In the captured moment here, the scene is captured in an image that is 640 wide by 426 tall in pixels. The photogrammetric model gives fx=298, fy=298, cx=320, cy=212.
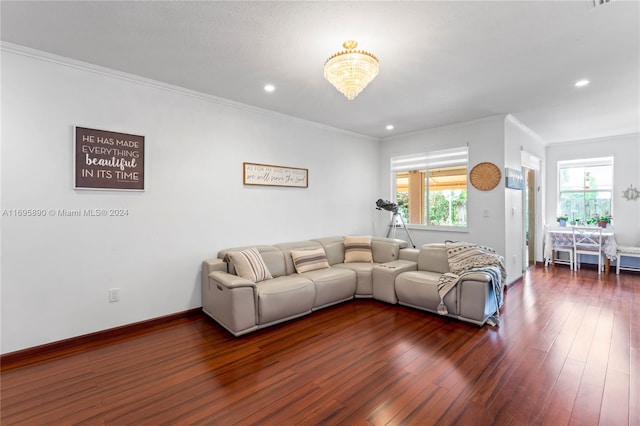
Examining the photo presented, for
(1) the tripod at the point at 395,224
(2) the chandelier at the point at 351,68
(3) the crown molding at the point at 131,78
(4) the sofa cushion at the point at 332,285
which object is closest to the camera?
(2) the chandelier at the point at 351,68

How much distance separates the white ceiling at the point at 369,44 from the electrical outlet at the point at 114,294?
2226 mm

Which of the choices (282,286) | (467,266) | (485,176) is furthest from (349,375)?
(485,176)

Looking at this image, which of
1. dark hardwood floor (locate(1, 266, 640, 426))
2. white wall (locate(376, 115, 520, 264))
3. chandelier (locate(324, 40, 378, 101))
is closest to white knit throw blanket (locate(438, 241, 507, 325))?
dark hardwood floor (locate(1, 266, 640, 426))

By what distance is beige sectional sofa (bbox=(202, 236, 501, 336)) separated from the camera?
3.09 metres

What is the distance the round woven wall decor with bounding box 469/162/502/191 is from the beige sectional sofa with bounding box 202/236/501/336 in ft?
4.67

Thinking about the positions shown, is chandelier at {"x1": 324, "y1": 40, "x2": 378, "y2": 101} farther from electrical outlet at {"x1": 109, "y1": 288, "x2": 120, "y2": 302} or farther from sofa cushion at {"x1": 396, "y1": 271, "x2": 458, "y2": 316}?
electrical outlet at {"x1": 109, "y1": 288, "x2": 120, "y2": 302}

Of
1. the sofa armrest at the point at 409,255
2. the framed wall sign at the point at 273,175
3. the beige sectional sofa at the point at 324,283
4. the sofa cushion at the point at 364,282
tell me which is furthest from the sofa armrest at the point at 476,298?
the framed wall sign at the point at 273,175

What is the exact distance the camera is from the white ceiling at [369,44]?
208 cm

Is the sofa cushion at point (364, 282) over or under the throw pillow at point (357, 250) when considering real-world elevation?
under

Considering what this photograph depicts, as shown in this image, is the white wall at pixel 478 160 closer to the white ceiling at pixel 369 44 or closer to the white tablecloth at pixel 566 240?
the white ceiling at pixel 369 44

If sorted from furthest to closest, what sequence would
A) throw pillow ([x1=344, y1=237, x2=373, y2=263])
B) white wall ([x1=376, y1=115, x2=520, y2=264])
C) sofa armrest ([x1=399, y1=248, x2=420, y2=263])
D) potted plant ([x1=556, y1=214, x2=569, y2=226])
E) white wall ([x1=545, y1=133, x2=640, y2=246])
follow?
potted plant ([x1=556, y1=214, x2=569, y2=226]) → white wall ([x1=545, y1=133, x2=640, y2=246]) → throw pillow ([x1=344, y1=237, x2=373, y2=263]) → white wall ([x1=376, y1=115, x2=520, y2=264]) → sofa armrest ([x1=399, y1=248, x2=420, y2=263])

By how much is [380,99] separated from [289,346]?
3.09m

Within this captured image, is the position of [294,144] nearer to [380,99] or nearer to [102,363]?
[380,99]

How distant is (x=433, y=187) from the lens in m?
5.48
